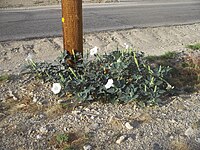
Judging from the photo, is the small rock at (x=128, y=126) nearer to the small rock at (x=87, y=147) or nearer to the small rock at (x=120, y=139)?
the small rock at (x=120, y=139)

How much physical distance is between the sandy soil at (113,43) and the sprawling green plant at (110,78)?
247 cm

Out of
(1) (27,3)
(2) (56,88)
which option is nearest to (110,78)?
(2) (56,88)

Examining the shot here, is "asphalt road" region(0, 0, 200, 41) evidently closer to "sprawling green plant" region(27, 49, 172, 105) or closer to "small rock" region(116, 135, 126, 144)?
"sprawling green plant" region(27, 49, 172, 105)

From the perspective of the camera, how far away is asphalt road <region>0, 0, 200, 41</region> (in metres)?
9.65

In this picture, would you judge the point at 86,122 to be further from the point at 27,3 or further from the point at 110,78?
the point at 27,3

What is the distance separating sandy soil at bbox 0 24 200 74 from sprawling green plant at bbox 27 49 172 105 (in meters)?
2.47

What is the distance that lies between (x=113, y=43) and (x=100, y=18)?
3433 mm

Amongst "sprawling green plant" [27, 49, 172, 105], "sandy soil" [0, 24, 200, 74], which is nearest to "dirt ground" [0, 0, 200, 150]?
"sprawling green plant" [27, 49, 172, 105]

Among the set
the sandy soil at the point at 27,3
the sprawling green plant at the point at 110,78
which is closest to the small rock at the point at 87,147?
the sprawling green plant at the point at 110,78

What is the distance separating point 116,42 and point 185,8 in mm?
8148

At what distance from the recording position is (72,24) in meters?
4.20

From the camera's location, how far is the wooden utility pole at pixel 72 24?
13.6 feet

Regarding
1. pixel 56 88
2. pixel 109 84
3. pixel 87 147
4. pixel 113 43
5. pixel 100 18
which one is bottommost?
pixel 113 43

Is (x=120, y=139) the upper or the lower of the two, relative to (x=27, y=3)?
upper
